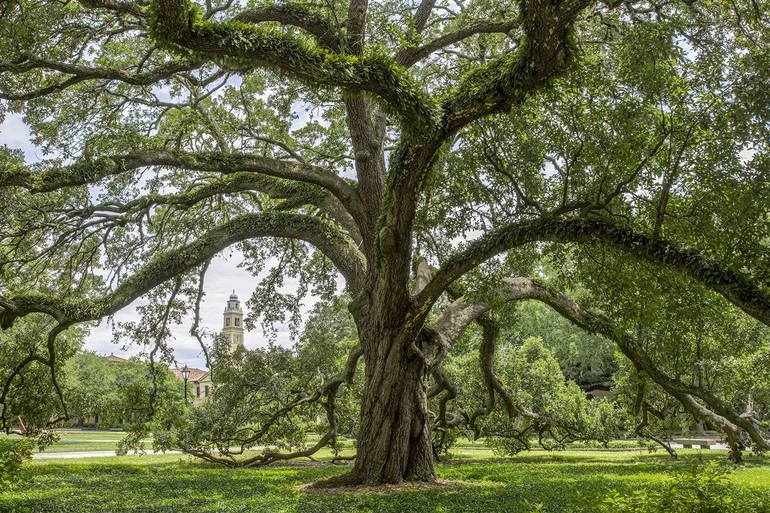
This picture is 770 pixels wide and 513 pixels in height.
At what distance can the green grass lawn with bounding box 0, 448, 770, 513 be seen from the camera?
24.1 feet

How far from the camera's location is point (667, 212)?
7.61 metres

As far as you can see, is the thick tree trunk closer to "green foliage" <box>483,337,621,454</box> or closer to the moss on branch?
the moss on branch

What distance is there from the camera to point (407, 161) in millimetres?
7539

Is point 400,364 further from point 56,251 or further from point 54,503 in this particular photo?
point 56,251

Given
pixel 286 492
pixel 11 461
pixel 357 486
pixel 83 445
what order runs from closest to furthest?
pixel 11 461, pixel 286 492, pixel 357 486, pixel 83 445

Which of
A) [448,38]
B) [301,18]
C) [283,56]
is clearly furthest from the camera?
[448,38]

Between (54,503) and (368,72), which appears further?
(54,503)

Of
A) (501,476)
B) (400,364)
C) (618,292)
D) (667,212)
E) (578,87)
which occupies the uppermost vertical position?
(578,87)

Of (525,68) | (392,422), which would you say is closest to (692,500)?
(525,68)

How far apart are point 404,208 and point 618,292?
3634 mm

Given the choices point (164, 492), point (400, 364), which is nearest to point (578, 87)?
point (400, 364)

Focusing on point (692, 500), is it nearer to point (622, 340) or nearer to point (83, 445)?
point (622, 340)

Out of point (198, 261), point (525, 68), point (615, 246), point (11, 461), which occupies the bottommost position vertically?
point (11, 461)

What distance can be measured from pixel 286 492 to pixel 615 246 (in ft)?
21.2
